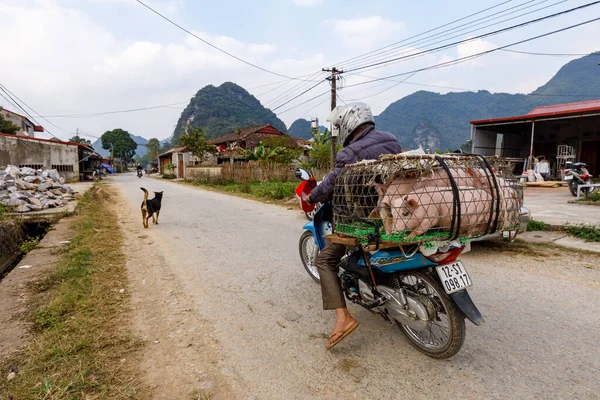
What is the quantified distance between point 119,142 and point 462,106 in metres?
149

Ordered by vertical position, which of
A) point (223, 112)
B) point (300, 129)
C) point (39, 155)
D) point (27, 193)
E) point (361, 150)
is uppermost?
point (300, 129)

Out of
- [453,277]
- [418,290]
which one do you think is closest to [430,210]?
[453,277]

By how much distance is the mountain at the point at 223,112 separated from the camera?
71.8 metres

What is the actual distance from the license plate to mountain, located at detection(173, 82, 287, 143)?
225ft

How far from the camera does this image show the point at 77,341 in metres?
2.38

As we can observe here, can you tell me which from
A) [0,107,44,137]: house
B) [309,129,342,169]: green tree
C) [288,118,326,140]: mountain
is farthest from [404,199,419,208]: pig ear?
[288,118,326,140]: mountain

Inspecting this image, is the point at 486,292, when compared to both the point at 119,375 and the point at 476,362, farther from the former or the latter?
the point at 119,375

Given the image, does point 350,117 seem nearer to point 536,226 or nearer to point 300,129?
point 536,226

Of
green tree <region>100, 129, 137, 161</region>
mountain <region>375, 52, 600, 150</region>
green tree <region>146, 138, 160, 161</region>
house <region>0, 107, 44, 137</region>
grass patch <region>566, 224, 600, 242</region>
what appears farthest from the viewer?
mountain <region>375, 52, 600, 150</region>

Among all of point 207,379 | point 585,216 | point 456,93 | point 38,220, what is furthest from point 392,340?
point 456,93

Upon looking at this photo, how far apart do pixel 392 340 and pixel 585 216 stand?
6.36 m

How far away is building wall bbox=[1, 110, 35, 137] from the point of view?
3929 cm

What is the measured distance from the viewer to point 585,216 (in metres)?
6.50

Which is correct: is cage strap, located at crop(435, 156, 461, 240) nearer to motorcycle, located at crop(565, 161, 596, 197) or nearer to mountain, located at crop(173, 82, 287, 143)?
motorcycle, located at crop(565, 161, 596, 197)
